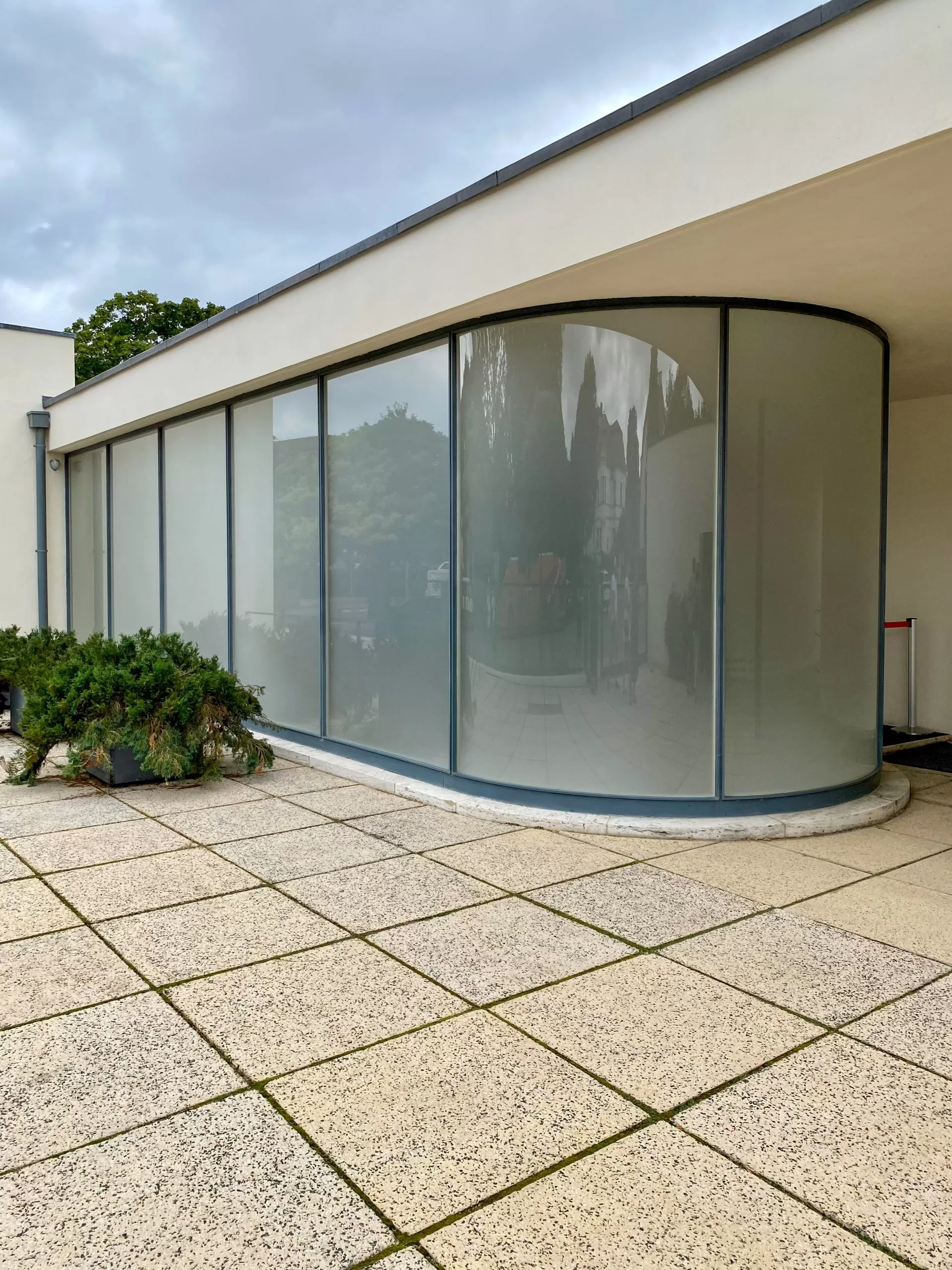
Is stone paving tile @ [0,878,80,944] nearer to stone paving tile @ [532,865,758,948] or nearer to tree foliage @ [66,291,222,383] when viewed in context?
stone paving tile @ [532,865,758,948]

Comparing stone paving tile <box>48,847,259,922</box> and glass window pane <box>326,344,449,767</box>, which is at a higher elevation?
glass window pane <box>326,344,449,767</box>

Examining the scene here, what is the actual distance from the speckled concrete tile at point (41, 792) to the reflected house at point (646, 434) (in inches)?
71.5

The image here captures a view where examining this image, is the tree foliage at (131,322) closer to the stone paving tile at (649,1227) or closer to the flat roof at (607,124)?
the flat roof at (607,124)

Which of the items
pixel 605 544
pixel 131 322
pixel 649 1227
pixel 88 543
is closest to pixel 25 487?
pixel 88 543

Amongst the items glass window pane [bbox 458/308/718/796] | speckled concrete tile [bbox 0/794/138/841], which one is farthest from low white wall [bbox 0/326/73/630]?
glass window pane [bbox 458/308/718/796]

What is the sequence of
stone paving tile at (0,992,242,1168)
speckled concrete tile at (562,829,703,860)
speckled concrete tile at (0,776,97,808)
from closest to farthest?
stone paving tile at (0,992,242,1168) → speckled concrete tile at (562,829,703,860) → speckled concrete tile at (0,776,97,808)

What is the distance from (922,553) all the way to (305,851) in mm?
6188

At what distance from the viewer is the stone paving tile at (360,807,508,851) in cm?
536

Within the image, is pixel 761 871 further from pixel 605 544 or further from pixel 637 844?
pixel 605 544

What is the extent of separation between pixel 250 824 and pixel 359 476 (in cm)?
270

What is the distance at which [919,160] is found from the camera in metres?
3.62

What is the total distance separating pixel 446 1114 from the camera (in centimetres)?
264

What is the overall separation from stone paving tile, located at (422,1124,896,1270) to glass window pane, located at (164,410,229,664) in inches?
287

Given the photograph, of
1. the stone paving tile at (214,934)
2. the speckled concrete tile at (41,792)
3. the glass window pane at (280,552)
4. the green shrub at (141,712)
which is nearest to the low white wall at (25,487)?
the glass window pane at (280,552)
